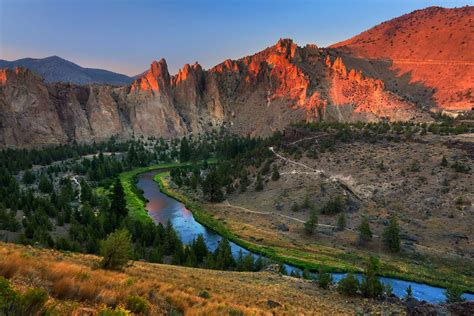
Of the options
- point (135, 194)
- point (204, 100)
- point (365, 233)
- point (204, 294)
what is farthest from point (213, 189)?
point (204, 100)

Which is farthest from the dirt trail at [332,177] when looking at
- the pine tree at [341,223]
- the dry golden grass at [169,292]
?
the dry golden grass at [169,292]

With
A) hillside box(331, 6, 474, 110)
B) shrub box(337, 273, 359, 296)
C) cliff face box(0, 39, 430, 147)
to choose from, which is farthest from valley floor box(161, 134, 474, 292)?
hillside box(331, 6, 474, 110)

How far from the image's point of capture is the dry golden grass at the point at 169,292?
32.8ft

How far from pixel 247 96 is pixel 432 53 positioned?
79.4m

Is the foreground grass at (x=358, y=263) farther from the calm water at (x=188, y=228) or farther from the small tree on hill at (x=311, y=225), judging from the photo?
the small tree on hill at (x=311, y=225)

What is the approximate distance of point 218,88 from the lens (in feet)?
517

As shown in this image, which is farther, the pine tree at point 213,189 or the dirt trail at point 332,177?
the pine tree at point 213,189

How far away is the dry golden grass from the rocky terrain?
3379 inches

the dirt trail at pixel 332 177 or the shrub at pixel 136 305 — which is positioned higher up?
the shrub at pixel 136 305

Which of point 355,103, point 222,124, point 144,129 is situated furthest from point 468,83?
point 144,129

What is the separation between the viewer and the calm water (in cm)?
3322

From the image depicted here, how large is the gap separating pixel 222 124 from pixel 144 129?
104 ft

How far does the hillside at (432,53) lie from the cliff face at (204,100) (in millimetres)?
30708

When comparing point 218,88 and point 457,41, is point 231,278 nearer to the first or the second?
point 218,88
